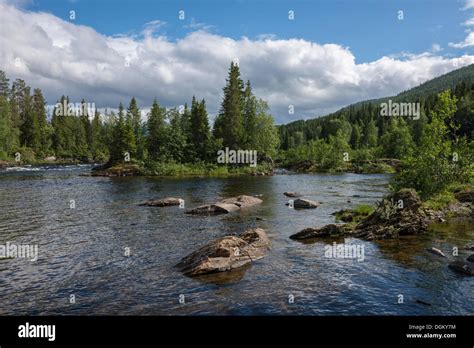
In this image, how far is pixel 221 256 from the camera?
1661 cm

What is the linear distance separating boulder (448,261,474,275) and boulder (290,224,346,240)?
7.05 metres

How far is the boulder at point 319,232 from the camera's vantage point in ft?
70.8

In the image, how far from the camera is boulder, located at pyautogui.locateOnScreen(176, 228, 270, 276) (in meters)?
15.7

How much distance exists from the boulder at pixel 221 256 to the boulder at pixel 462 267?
319 inches

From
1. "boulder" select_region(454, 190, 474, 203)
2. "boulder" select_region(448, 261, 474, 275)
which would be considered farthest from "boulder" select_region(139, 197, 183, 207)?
"boulder" select_region(448, 261, 474, 275)

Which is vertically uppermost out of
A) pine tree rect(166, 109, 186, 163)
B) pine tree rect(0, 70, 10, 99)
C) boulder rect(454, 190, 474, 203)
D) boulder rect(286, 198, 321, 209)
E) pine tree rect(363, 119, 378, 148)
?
pine tree rect(0, 70, 10, 99)

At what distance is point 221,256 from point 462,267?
992 centimetres

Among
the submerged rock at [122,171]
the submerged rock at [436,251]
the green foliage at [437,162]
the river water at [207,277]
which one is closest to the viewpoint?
the river water at [207,277]

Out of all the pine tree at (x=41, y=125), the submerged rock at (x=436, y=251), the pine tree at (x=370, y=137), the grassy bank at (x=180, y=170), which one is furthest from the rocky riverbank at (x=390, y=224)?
the pine tree at (x=370, y=137)

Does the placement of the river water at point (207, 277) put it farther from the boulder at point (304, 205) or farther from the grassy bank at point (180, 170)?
the grassy bank at point (180, 170)

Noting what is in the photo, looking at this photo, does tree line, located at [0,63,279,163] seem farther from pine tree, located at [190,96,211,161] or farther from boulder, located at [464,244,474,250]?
boulder, located at [464,244,474,250]

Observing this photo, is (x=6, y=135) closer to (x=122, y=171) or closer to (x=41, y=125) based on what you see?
(x=41, y=125)
